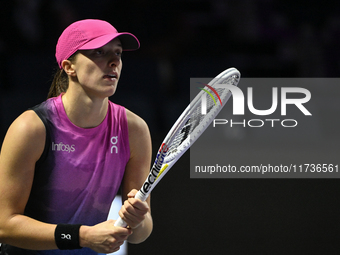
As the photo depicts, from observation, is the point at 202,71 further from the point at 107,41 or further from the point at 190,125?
the point at 107,41

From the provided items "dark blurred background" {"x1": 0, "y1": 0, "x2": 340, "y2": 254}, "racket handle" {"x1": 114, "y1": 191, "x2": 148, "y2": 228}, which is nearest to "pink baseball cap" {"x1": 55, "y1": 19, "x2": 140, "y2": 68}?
"racket handle" {"x1": 114, "y1": 191, "x2": 148, "y2": 228}

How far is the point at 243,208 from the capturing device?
3525mm

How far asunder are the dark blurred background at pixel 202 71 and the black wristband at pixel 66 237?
5.28 ft

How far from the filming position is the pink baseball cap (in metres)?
1.85

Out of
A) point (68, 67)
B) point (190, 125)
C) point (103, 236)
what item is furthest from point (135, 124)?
point (103, 236)

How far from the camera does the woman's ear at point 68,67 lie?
191 centimetres

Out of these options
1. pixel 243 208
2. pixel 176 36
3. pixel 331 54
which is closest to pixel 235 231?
pixel 243 208

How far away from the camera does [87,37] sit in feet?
6.14

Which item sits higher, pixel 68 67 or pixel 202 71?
pixel 202 71

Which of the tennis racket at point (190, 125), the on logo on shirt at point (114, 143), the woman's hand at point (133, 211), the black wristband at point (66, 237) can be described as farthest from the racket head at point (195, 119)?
the black wristband at point (66, 237)

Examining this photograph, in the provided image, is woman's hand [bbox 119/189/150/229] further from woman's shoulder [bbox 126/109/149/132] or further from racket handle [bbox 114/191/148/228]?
woman's shoulder [bbox 126/109/149/132]

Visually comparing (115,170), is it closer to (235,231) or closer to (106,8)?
(235,231)

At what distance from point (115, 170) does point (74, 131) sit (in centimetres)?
23

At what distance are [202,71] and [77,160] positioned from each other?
3289mm
